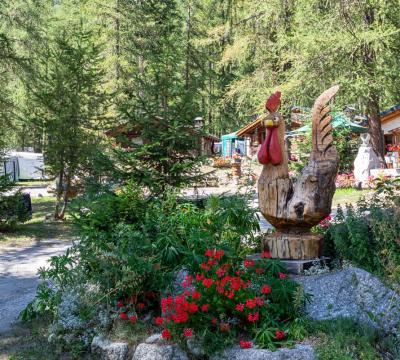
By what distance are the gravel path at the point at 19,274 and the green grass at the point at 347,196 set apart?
301 inches

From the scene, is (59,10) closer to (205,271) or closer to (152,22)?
(152,22)

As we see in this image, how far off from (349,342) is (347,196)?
12085 mm

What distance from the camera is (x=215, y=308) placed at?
377 centimetres

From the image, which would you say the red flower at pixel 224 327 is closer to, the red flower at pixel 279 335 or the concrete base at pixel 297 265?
the red flower at pixel 279 335

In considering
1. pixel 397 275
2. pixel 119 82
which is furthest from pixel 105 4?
pixel 397 275

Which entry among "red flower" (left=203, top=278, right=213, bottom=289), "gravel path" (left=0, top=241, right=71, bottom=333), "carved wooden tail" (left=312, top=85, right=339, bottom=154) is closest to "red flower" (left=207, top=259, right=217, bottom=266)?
"red flower" (left=203, top=278, right=213, bottom=289)

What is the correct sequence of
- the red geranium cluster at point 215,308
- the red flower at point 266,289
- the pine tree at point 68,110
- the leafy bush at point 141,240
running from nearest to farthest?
the red geranium cluster at point 215,308, the red flower at point 266,289, the leafy bush at point 141,240, the pine tree at point 68,110

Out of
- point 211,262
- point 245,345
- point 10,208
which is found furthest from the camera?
point 10,208

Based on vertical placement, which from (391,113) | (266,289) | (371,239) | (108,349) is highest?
(391,113)

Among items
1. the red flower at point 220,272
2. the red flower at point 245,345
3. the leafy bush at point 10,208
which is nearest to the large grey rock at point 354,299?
the red flower at point 245,345

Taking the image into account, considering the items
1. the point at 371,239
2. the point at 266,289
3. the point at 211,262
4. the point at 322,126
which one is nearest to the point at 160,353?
the point at 211,262

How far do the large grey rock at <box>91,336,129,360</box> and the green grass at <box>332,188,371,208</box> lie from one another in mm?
10098

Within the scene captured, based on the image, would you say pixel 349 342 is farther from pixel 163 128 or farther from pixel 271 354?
pixel 163 128

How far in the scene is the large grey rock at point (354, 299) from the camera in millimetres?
3742
